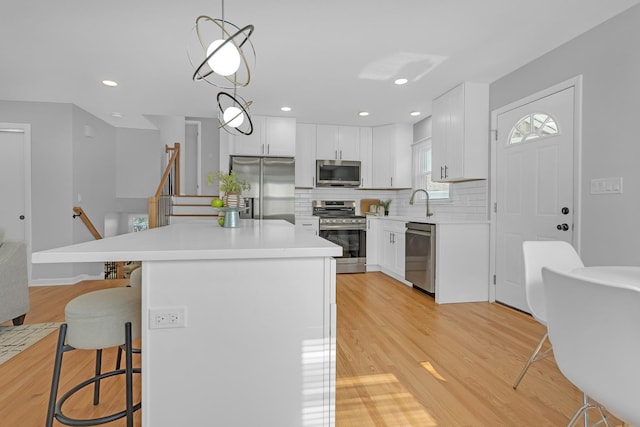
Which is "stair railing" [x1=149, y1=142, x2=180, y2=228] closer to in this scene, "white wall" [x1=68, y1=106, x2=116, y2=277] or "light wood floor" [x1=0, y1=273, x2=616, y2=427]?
"white wall" [x1=68, y1=106, x2=116, y2=277]

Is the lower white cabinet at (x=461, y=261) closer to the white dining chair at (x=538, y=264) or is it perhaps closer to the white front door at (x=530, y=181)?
the white front door at (x=530, y=181)

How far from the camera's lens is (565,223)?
2836 millimetres

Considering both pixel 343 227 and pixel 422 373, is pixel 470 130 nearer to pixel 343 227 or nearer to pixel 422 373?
pixel 343 227

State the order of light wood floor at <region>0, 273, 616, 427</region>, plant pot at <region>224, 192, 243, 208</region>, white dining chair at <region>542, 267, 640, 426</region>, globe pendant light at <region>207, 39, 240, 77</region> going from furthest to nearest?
plant pot at <region>224, 192, 243, 208</region> < light wood floor at <region>0, 273, 616, 427</region> < globe pendant light at <region>207, 39, 240, 77</region> < white dining chair at <region>542, 267, 640, 426</region>

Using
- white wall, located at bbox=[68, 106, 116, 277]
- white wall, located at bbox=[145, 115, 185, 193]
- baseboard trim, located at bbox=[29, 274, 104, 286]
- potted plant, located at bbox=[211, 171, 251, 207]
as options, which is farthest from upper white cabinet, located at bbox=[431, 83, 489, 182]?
white wall, located at bbox=[145, 115, 185, 193]

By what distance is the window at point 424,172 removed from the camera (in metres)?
4.94

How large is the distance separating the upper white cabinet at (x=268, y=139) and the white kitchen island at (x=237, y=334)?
3721 millimetres

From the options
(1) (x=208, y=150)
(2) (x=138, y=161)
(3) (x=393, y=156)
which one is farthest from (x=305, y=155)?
(2) (x=138, y=161)

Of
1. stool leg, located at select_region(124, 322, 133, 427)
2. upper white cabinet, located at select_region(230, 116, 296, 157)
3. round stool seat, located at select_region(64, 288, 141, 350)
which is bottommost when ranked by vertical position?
stool leg, located at select_region(124, 322, 133, 427)

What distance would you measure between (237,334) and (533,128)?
3.26 m

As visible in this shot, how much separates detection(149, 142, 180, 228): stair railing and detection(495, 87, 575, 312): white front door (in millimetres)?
4298

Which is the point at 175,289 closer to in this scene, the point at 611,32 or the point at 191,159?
the point at 611,32

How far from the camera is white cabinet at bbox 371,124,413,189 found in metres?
5.46

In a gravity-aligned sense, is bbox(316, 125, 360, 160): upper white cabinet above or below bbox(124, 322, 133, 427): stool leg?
above
